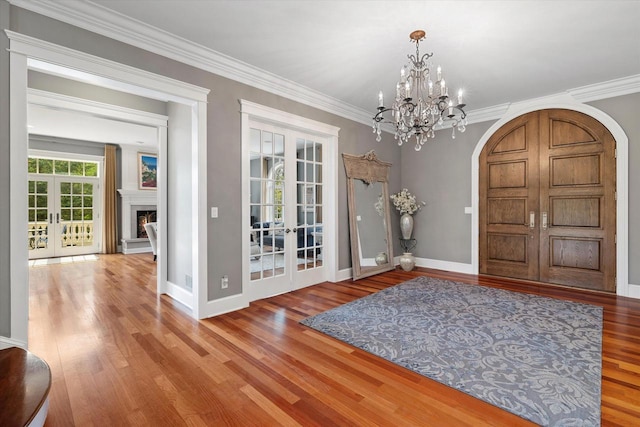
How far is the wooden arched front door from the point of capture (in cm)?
417

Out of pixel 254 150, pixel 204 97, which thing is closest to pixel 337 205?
pixel 254 150

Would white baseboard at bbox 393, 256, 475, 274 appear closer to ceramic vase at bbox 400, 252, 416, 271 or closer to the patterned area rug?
ceramic vase at bbox 400, 252, 416, 271

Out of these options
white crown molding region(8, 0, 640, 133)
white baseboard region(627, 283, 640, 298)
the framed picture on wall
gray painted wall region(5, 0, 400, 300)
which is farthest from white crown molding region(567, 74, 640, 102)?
the framed picture on wall

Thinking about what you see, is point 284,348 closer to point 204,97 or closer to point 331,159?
point 204,97

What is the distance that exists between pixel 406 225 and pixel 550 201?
228cm

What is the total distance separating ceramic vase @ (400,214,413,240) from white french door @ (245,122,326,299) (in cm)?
195

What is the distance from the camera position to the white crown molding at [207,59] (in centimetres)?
240

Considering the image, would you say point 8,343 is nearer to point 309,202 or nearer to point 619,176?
point 309,202

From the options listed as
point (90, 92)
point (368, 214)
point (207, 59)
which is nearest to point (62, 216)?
point (90, 92)

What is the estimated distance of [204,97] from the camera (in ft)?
10.6

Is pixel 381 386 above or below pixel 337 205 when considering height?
below

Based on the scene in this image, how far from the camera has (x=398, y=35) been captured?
9.36 feet

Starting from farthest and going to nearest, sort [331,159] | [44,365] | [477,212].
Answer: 1. [477,212]
2. [331,159]
3. [44,365]

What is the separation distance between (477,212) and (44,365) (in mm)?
5746
